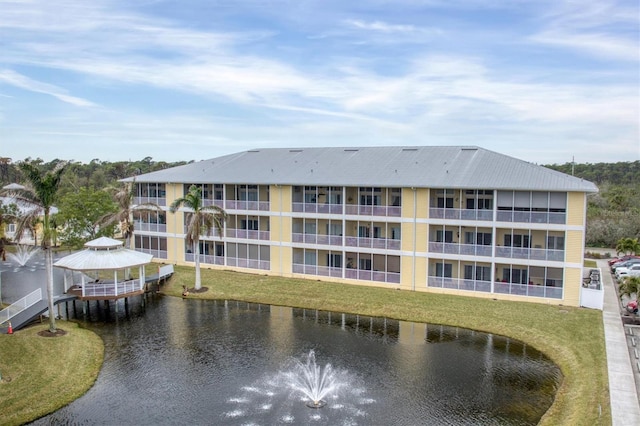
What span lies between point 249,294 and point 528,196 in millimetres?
21313

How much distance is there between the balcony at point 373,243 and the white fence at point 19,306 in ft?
73.7

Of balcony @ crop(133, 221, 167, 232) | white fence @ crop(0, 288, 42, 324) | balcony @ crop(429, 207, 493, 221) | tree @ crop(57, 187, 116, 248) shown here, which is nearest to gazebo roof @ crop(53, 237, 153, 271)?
white fence @ crop(0, 288, 42, 324)

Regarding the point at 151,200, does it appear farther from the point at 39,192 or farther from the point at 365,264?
the point at 39,192

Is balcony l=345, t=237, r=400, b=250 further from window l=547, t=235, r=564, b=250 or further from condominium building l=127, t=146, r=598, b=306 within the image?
window l=547, t=235, r=564, b=250

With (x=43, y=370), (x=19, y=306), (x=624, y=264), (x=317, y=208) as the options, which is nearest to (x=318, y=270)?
(x=317, y=208)

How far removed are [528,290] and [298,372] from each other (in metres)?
19.4

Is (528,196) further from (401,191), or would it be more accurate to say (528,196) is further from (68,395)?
(68,395)

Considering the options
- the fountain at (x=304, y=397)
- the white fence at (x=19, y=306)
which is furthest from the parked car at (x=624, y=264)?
the white fence at (x=19, y=306)

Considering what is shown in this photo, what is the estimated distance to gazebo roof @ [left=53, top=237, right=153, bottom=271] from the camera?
35.2 meters

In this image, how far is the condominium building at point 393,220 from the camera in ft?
119

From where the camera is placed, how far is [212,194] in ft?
158

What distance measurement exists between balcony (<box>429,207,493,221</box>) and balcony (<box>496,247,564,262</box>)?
8.14ft

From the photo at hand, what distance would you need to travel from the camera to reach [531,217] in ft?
119

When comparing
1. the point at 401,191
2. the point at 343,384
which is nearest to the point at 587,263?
the point at 401,191
